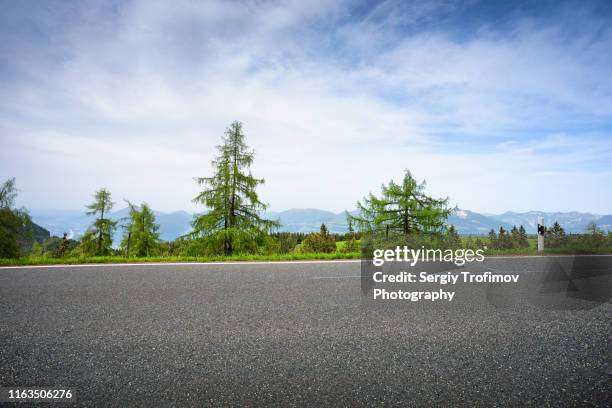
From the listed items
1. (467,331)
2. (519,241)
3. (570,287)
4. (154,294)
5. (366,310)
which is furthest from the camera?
(519,241)

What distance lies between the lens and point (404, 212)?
73.9ft

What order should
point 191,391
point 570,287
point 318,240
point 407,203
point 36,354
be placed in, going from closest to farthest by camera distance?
point 191,391, point 36,354, point 570,287, point 407,203, point 318,240

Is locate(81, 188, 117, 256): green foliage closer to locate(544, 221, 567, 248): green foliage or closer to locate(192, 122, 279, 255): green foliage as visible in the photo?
locate(192, 122, 279, 255): green foliage

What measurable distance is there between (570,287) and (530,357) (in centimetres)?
412

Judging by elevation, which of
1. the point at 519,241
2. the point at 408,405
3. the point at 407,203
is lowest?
the point at 408,405

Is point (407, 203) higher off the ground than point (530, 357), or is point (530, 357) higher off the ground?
point (407, 203)

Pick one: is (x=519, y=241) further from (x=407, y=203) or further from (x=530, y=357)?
(x=530, y=357)

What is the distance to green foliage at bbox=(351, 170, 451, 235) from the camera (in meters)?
22.0

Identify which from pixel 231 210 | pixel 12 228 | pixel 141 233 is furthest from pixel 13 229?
pixel 231 210

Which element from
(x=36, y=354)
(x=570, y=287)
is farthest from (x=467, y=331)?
(x=36, y=354)

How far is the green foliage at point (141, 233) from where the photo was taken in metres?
36.8

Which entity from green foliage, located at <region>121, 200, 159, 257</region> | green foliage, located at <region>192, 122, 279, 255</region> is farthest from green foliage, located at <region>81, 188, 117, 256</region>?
green foliage, located at <region>192, 122, 279, 255</region>

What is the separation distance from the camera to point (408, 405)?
95.7 inches

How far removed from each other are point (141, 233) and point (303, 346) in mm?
38302
